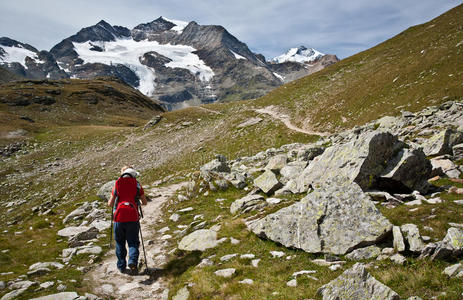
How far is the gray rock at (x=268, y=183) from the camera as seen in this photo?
16.3m

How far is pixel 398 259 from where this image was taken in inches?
262

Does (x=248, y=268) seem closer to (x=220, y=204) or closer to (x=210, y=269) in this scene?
(x=210, y=269)

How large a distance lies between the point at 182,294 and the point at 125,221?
3822mm

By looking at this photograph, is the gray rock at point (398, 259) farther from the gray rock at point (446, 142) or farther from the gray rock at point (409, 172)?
the gray rock at point (446, 142)

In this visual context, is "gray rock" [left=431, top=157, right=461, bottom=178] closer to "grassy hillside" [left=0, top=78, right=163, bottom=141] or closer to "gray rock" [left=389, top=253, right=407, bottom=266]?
"gray rock" [left=389, top=253, right=407, bottom=266]

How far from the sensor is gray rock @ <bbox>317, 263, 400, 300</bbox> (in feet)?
16.9

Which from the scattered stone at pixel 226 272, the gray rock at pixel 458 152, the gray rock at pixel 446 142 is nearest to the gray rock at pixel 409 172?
the gray rock at pixel 458 152

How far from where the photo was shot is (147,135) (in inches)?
2386

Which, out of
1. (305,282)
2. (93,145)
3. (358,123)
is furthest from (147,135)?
(305,282)

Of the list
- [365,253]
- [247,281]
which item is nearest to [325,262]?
[365,253]

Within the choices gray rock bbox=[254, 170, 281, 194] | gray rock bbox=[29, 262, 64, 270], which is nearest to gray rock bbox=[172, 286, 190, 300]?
gray rock bbox=[29, 262, 64, 270]

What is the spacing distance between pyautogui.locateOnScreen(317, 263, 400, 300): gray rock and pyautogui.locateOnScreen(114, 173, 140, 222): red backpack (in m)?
7.70

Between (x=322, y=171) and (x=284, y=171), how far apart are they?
172 inches

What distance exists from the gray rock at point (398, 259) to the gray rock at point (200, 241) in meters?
6.96
